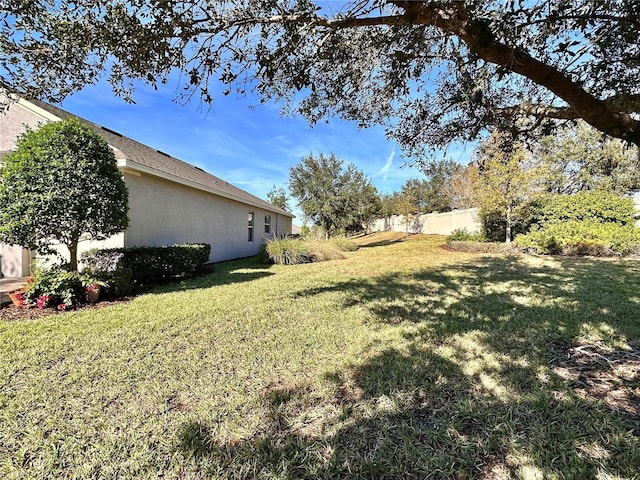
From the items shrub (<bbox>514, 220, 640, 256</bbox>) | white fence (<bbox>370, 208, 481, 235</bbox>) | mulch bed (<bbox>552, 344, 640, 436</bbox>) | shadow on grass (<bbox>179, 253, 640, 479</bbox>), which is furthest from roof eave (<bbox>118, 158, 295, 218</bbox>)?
white fence (<bbox>370, 208, 481, 235</bbox>)

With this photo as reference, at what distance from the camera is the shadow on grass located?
5.91ft

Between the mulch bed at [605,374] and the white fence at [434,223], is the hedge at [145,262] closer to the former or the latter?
the mulch bed at [605,374]

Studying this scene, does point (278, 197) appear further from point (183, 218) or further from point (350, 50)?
point (350, 50)

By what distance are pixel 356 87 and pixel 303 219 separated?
1500 centimetres

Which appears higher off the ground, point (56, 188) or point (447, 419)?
point (56, 188)

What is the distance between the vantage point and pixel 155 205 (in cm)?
874

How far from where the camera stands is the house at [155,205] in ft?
24.8

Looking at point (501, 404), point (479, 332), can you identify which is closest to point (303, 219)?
point (479, 332)

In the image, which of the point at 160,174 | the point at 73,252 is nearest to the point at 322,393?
the point at 73,252

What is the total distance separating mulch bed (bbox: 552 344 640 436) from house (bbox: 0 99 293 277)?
7.18m

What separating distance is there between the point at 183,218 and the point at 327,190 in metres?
10.1

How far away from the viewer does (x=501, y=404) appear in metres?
2.36

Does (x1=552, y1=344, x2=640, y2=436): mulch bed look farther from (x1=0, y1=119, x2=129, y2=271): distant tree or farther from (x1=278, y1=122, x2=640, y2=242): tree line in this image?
(x1=278, y1=122, x2=640, y2=242): tree line

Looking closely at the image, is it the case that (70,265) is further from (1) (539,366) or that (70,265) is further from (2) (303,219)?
(2) (303,219)
